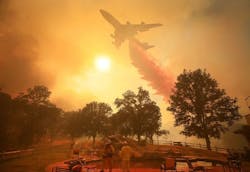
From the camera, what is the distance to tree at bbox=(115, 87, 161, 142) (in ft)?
67.3

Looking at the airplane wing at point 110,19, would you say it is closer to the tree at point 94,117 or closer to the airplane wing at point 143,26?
the airplane wing at point 143,26

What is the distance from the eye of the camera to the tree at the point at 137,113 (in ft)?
67.3

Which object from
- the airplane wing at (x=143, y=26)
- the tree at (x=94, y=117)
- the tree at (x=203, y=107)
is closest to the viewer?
the airplane wing at (x=143, y=26)

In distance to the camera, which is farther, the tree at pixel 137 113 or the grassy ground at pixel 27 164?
the tree at pixel 137 113

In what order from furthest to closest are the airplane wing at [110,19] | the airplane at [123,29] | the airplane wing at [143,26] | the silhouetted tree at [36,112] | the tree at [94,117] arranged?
the tree at [94,117] < the airplane wing at [143,26] < the airplane at [123,29] < the airplane wing at [110,19] < the silhouetted tree at [36,112]

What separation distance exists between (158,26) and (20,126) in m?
14.6

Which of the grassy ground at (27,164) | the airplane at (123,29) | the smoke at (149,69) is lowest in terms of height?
the grassy ground at (27,164)

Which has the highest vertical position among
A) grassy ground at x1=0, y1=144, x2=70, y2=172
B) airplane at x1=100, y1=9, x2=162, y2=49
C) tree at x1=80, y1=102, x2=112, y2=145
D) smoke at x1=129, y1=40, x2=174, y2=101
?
airplane at x1=100, y1=9, x2=162, y2=49

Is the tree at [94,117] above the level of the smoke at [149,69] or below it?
below

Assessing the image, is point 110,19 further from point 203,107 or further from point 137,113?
point 203,107

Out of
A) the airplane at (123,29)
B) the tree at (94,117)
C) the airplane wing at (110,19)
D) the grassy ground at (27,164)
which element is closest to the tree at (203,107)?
the airplane at (123,29)

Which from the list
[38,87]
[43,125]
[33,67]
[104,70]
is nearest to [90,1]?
[104,70]

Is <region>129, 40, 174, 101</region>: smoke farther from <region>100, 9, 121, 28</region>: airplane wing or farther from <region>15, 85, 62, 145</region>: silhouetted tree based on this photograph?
<region>15, 85, 62, 145</region>: silhouetted tree

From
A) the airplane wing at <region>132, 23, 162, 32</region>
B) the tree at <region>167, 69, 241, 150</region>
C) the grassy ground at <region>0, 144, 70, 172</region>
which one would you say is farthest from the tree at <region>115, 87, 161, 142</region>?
the grassy ground at <region>0, 144, 70, 172</region>
